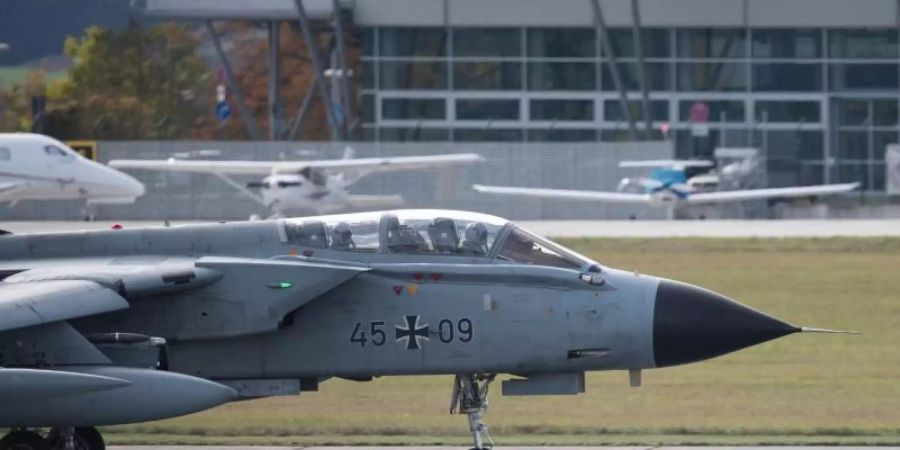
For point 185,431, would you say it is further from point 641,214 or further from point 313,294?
point 641,214

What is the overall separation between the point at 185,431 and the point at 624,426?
4115 millimetres

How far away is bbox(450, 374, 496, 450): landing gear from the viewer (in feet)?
37.3

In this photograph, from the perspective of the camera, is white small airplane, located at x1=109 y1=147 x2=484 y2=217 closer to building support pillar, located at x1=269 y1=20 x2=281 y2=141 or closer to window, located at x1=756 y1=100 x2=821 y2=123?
building support pillar, located at x1=269 y1=20 x2=281 y2=141

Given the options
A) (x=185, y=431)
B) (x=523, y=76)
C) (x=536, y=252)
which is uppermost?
(x=523, y=76)

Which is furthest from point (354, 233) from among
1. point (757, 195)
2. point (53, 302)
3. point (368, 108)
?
point (368, 108)

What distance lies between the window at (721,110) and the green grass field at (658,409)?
120ft

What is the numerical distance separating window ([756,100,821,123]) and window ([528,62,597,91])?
6.62 m

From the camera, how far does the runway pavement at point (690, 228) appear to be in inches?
1654

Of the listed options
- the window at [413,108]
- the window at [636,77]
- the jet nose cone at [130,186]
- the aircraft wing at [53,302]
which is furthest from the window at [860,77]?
the aircraft wing at [53,302]

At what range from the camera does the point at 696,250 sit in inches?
1479

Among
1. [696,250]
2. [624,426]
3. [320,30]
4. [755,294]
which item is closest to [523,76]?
[320,30]

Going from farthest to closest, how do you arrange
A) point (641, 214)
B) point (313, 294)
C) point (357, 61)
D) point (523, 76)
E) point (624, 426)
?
point (357, 61) < point (523, 76) < point (641, 214) < point (624, 426) < point (313, 294)

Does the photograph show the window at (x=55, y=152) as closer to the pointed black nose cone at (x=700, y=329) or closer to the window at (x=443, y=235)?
the window at (x=443, y=235)

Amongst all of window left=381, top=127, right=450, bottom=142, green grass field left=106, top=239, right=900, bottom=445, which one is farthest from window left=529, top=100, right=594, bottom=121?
green grass field left=106, top=239, right=900, bottom=445
